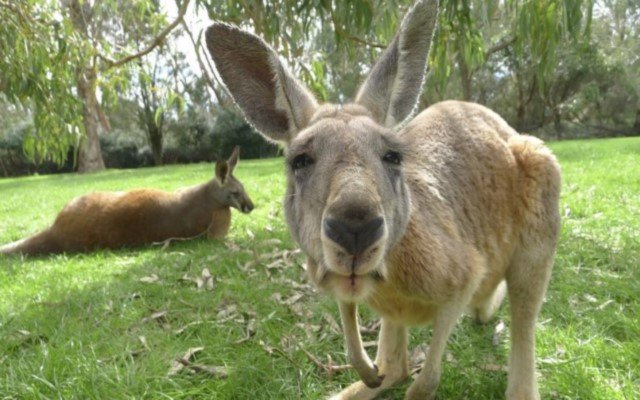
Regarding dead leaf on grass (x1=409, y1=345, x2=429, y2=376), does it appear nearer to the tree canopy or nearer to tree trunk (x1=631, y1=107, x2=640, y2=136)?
the tree canopy

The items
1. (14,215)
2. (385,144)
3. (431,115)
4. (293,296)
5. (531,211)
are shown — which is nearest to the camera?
(385,144)

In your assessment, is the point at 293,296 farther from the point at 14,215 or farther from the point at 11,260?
the point at 14,215

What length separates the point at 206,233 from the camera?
6172mm

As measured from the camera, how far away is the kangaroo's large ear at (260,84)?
2539 mm

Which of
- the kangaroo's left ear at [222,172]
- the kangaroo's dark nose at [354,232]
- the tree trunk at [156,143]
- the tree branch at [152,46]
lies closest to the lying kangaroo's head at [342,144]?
the kangaroo's dark nose at [354,232]

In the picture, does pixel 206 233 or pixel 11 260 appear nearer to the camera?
pixel 11 260

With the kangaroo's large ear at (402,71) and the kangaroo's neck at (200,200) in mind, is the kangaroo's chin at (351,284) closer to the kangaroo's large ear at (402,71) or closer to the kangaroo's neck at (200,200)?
the kangaroo's large ear at (402,71)

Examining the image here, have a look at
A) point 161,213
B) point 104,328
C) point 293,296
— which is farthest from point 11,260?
point 293,296

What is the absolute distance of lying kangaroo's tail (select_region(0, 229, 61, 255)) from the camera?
5.95 metres

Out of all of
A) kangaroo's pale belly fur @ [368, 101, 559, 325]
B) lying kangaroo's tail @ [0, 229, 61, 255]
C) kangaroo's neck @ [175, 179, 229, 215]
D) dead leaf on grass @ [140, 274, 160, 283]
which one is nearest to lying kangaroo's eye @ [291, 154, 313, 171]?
kangaroo's pale belly fur @ [368, 101, 559, 325]

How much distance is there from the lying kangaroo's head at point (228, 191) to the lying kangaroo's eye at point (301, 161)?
4.22 metres

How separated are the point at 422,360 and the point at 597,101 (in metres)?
29.7

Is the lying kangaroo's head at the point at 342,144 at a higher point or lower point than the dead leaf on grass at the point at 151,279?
higher

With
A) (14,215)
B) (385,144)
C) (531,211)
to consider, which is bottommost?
(14,215)
